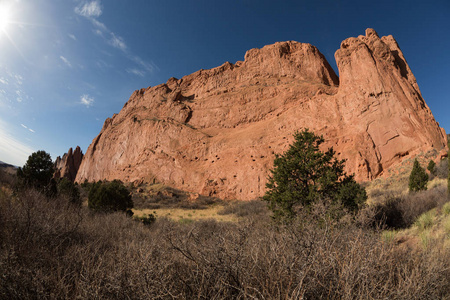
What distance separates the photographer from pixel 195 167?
114ft

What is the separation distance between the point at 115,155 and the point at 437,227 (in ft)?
172

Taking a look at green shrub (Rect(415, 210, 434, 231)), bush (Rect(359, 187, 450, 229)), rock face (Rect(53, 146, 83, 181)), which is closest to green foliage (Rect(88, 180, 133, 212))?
bush (Rect(359, 187, 450, 229))

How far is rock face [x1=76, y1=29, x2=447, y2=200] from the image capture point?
2489 cm

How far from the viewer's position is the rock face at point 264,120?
24.9 meters

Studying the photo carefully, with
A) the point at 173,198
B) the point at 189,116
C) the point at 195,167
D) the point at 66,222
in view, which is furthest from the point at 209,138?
the point at 66,222

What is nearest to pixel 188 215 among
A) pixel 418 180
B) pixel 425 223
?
pixel 425 223

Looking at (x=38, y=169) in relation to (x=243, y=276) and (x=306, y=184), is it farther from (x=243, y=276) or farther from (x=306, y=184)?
(x=243, y=276)

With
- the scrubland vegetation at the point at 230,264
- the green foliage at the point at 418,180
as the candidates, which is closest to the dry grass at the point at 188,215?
the scrubland vegetation at the point at 230,264

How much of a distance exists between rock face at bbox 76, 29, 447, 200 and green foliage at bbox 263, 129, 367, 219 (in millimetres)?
18695

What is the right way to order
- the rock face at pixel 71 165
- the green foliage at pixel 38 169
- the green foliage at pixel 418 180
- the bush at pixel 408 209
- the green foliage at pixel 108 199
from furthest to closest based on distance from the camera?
1. the rock face at pixel 71 165
2. the green foliage at pixel 38 169
3. the green foliage at pixel 108 199
4. the green foliage at pixel 418 180
5. the bush at pixel 408 209

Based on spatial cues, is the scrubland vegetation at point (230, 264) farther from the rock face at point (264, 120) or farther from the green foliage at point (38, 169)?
the rock face at point (264, 120)

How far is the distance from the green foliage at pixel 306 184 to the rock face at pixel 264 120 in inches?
736

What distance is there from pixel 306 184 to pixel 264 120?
28216mm

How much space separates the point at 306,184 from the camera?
322 inches
